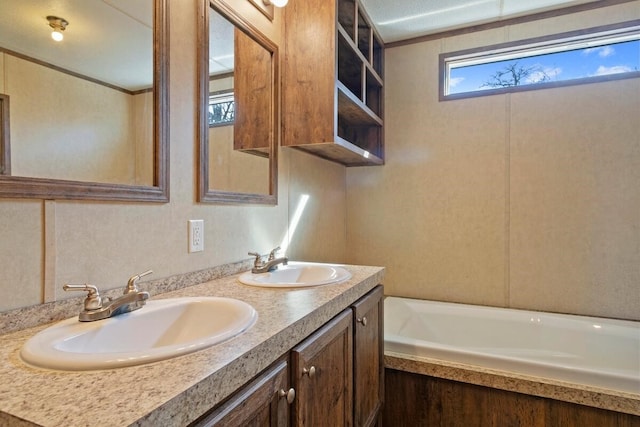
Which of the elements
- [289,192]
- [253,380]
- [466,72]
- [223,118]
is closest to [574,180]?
[466,72]

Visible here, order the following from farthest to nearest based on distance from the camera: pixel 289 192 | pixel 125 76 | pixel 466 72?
pixel 466 72
pixel 289 192
pixel 125 76

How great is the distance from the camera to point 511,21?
2465mm

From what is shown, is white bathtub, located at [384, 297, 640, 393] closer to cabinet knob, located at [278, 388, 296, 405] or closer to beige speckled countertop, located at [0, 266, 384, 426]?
cabinet knob, located at [278, 388, 296, 405]

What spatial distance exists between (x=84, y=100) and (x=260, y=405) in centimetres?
92

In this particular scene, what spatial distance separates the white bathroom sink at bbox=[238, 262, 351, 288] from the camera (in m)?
1.33

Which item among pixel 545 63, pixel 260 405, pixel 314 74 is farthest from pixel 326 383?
pixel 545 63

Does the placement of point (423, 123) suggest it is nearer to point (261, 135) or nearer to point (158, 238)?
point (261, 135)

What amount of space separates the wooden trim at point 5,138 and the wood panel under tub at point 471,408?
177 centimetres

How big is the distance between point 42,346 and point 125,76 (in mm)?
792

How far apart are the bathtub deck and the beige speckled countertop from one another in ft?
3.73

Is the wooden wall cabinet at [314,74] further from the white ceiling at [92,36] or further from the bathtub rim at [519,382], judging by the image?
the bathtub rim at [519,382]

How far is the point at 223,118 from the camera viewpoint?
1.49 metres

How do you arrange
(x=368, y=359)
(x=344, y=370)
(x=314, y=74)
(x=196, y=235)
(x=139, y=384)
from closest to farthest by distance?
(x=139, y=384), (x=344, y=370), (x=196, y=235), (x=368, y=359), (x=314, y=74)

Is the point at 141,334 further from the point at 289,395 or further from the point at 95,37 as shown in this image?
the point at 95,37
